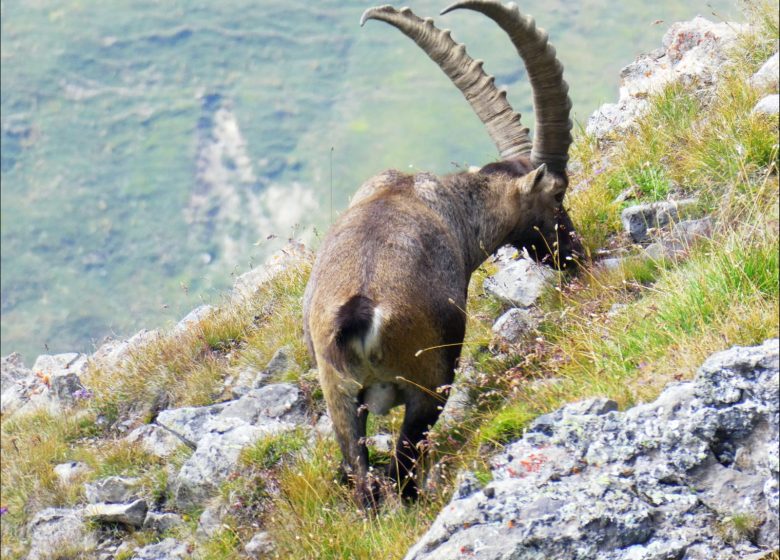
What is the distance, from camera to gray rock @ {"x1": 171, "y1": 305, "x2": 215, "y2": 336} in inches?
486

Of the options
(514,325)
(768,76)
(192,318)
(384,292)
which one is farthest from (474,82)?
→ (192,318)

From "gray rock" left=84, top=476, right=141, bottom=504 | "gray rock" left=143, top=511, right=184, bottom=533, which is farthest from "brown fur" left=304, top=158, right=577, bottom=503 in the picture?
"gray rock" left=84, top=476, right=141, bottom=504

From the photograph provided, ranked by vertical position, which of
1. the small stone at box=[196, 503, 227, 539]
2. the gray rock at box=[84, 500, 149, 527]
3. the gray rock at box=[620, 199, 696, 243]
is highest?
the gray rock at box=[620, 199, 696, 243]

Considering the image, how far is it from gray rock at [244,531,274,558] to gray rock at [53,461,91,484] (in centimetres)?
370

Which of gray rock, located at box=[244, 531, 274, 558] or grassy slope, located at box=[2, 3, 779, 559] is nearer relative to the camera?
grassy slope, located at box=[2, 3, 779, 559]

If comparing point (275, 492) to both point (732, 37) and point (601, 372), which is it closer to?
point (601, 372)

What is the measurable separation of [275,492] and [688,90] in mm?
6450

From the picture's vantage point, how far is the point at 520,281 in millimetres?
9180

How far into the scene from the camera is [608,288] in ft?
24.5

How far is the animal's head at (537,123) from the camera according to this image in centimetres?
847

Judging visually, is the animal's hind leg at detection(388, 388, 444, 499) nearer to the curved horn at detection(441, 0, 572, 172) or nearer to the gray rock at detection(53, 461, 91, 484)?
the curved horn at detection(441, 0, 572, 172)

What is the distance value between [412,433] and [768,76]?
394 cm

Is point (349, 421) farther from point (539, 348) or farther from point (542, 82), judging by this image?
point (542, 82)

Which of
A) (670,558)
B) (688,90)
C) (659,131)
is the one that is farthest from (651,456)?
(688,90)
